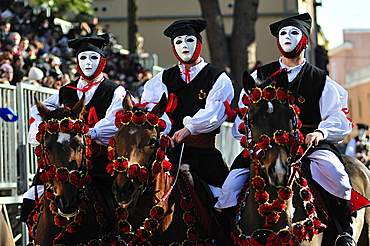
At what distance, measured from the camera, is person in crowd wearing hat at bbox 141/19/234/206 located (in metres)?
8.53

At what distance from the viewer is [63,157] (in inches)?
294

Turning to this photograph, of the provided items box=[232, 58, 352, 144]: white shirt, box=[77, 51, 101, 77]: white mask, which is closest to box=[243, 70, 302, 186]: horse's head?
box=[232, 58, 352, 144]: white shirt

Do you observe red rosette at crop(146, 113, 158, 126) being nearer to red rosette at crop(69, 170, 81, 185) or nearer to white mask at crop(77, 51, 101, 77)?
red rosette at crop(69, 170, 81, 185)

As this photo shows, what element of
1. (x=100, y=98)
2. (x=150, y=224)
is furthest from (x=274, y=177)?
(x=100, y=98)

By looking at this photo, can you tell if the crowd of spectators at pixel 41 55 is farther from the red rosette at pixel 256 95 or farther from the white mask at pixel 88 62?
the red rosette at pixel 256 95

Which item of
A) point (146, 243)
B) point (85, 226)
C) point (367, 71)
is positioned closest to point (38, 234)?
point (85, 226)

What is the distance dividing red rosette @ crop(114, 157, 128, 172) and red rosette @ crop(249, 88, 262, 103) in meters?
1.32

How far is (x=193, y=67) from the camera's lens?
8.88 metres

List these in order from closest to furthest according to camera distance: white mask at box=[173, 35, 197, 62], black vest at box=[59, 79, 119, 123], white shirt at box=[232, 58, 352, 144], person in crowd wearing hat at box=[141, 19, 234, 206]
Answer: white shirt at box=[232, 58, 352, 144] < person in crowd wearing hat at box=[141, 19, 234, 206] < white mask at box=[173, 35, 197, 62] < black vest at box=[59, 79, 119, 123]

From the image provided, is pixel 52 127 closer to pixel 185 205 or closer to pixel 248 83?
pixel 185 205

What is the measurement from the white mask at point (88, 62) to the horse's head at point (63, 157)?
114 cm

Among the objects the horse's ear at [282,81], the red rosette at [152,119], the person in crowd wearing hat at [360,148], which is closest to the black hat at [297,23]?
the horse's ear at [282,81]

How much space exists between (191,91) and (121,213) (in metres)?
1.88

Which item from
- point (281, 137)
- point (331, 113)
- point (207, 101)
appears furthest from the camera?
point (207, 101)
